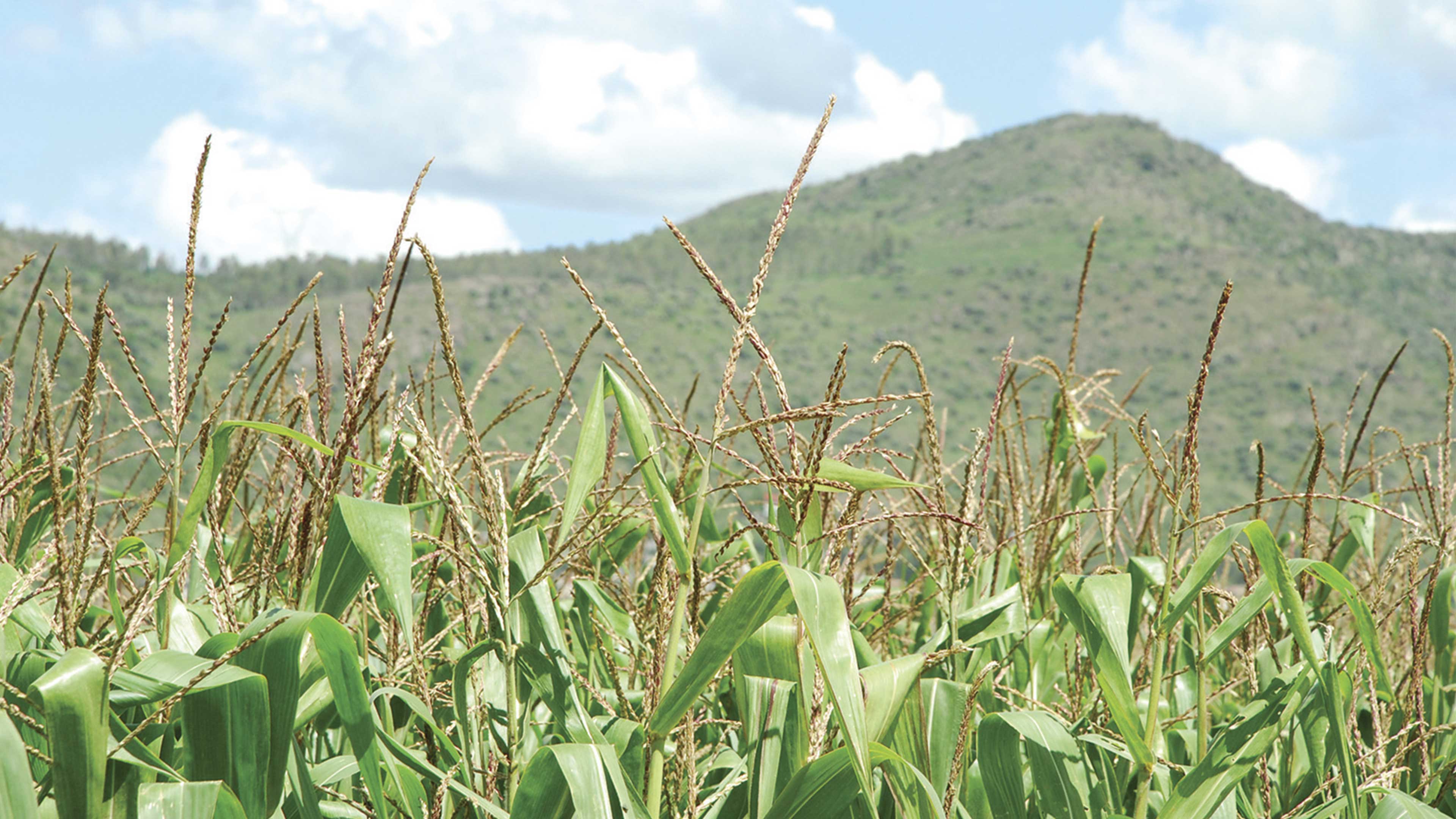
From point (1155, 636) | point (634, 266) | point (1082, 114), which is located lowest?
point (1155, 636)

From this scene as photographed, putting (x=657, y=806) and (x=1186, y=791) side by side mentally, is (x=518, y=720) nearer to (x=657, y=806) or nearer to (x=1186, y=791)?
(x=657, y=806)

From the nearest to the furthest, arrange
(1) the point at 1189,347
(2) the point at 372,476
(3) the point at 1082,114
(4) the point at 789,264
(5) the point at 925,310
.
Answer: (2) the point at 372,476 → (1) the point at 1189,347 → (5) the point at 925,310 → (4) the point at 789,264 → (3) the point at 1082,114

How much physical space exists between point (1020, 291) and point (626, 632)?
109464mm

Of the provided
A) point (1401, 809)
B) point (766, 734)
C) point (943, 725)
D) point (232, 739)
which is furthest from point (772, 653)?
point (1401, 809)

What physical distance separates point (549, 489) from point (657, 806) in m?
1.35

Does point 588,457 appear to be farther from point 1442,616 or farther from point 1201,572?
point 1442,616

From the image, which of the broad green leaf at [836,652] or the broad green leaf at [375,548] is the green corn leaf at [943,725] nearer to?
the broad green leaf at [836,652]

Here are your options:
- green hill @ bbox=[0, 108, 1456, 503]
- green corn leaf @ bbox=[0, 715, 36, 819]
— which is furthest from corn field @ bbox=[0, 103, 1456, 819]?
green hill @ bbox=[0, 108, 1456, 503]

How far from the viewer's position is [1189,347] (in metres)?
92.8

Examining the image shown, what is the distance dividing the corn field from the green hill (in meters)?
58.4

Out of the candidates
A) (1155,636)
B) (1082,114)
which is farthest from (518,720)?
(1082,114)

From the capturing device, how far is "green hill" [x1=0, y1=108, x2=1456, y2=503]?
79062 millimetres

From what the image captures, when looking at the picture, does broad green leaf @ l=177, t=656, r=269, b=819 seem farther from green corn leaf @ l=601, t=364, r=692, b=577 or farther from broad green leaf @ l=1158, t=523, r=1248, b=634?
broad green leaf @ l=1158, t=523, r=1248, b=634

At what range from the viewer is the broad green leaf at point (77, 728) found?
3.40 ft
